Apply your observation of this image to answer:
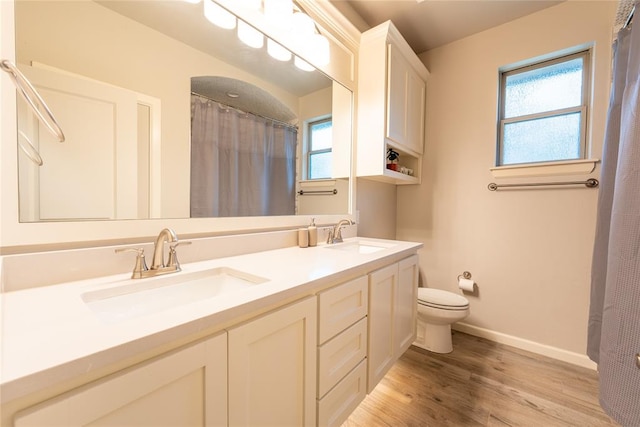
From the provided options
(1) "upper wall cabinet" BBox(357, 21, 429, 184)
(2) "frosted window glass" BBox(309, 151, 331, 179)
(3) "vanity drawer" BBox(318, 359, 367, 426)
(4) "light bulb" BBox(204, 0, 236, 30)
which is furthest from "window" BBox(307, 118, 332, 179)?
(3) "vanity drawer" BBox(318, 359, 367, 426)

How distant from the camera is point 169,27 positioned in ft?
3.48

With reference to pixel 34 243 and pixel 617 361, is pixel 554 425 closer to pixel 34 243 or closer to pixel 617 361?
pixel 617 361

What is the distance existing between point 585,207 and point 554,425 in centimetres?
137

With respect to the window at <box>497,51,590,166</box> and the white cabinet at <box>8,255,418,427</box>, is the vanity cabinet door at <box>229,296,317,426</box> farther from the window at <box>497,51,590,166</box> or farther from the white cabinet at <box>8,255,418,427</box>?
the window at <box>497,51,590,166</box>

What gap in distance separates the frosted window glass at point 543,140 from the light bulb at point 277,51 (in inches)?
73.6

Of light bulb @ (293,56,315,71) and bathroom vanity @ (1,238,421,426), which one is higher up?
light bulb @ (293,56,315,71)

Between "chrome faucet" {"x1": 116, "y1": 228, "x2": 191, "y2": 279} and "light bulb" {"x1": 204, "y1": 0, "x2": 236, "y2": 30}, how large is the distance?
100 centimetres

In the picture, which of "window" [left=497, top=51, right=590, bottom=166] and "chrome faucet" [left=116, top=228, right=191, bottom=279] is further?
"window" [left=497, top=51, right=590, bottom=166]

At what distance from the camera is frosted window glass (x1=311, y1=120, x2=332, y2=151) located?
1730 millimetres

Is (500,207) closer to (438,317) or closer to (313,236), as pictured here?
(438,317)

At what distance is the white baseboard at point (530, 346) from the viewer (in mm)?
1764

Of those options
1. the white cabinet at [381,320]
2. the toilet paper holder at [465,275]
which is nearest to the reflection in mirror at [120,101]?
the white cabinet at [381,320]

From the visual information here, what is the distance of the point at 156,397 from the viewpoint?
501mm

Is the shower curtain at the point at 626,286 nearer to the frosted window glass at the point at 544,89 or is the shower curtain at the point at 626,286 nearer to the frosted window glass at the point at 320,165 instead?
the frosted window glass at the point at 544,89
